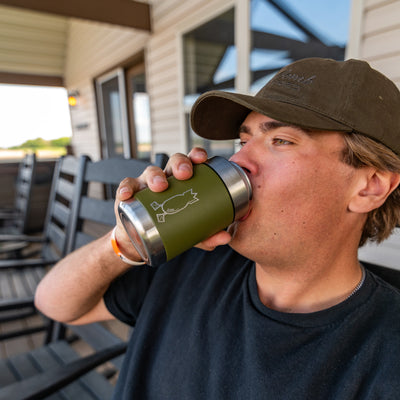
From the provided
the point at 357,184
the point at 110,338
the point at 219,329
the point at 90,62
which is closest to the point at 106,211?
the point at 110,338

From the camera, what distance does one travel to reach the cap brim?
0.67 metres

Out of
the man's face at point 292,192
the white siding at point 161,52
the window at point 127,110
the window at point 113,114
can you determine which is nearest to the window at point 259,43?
the white siding at point 161,52

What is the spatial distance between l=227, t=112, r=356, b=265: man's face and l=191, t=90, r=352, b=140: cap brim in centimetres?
4

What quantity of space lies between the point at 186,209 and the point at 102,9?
138 inches

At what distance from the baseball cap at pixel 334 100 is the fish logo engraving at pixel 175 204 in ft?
0.88

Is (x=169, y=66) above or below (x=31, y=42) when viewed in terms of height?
below

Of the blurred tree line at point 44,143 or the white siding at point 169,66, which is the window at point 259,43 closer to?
the white siding at point 169,66

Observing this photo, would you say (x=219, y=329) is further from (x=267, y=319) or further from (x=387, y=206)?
(x=387, y=206)

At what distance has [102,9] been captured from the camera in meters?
3.19

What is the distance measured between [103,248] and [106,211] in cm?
50

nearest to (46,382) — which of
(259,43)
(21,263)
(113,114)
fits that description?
(21,263)

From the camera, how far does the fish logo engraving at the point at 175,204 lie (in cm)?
59

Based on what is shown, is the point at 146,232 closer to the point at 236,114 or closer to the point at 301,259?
the point at 301,259

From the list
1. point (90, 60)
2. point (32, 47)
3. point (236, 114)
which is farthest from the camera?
point (32, 47)
